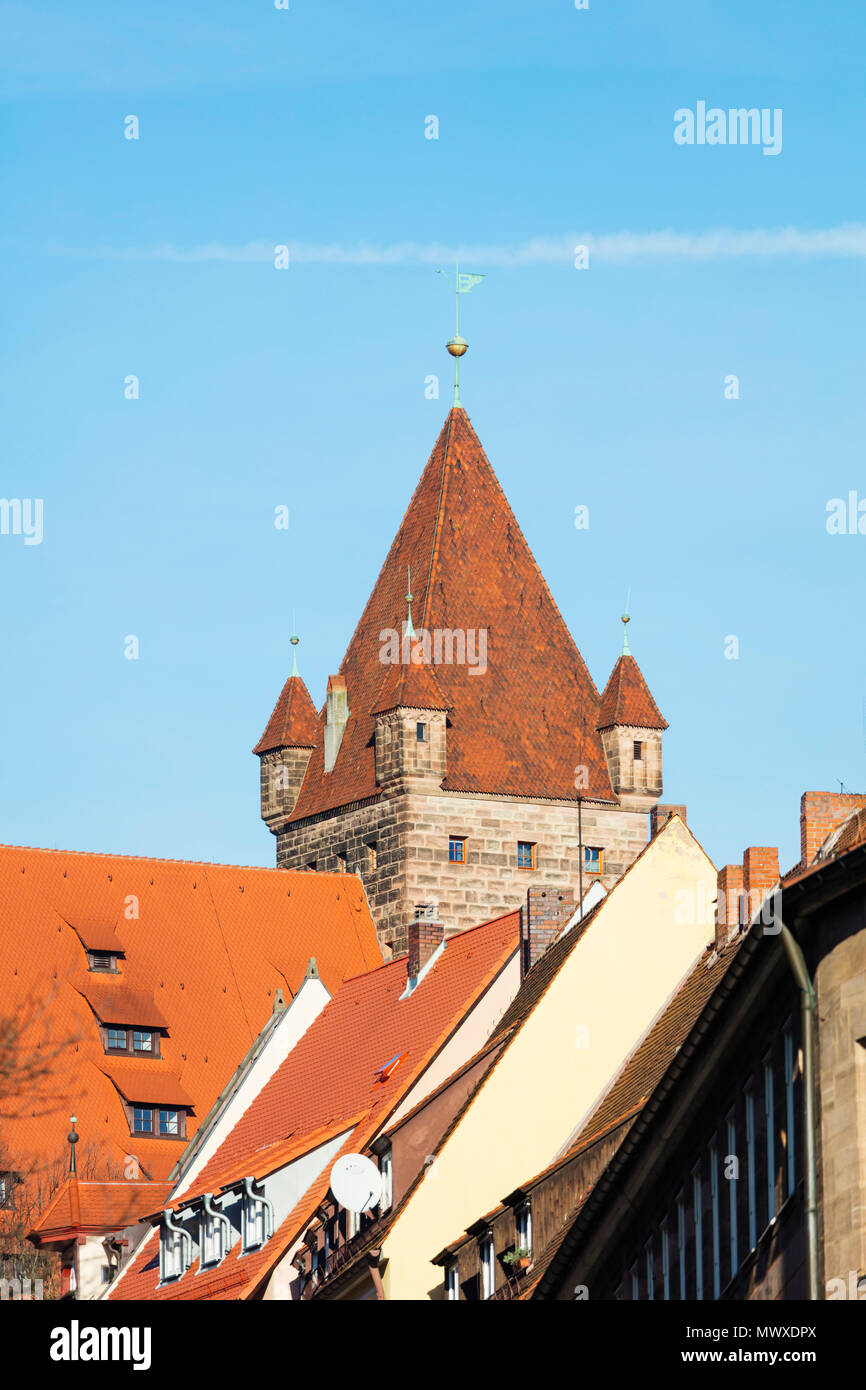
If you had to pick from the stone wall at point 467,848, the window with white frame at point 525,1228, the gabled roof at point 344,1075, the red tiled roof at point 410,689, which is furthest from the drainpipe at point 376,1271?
the red tiled roof at point 410,689

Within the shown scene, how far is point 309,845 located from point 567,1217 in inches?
1636

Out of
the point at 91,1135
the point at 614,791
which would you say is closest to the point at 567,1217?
the point at 91,1135

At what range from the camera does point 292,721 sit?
70250 mm

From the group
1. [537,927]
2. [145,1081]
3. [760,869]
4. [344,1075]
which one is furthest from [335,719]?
[760,869]

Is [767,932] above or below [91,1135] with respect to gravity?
below

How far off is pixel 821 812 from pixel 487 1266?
7.89m

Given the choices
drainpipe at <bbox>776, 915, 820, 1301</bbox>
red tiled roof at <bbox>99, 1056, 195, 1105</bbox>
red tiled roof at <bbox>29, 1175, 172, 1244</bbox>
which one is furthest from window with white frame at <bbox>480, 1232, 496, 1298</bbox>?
red tiled roof at <bbox>99, 1056, 195, 1105</bbox>

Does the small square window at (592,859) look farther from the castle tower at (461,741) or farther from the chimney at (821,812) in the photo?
the chimney at (821,812)

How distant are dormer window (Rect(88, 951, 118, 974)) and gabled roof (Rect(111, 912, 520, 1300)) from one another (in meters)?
20.3

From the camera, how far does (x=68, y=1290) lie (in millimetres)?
46594

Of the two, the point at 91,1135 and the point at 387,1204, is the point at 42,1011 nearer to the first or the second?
the point at 91,1135

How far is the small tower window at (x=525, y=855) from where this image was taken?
214 ft

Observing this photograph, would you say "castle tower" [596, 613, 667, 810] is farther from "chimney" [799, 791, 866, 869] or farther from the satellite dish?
"chimney" [799, 791, 866, 869]
